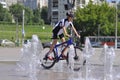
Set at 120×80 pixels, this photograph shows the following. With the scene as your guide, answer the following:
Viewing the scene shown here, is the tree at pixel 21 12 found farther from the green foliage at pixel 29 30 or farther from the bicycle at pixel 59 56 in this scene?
the bicycle at pixel 59 56

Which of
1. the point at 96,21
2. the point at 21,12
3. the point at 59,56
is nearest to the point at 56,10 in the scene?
the point at 21,12

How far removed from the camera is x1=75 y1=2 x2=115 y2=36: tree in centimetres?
7869

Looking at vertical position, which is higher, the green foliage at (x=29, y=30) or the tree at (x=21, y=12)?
the tree at (x=21, y=12)

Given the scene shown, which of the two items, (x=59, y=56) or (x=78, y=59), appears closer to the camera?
(x=78, y=59)

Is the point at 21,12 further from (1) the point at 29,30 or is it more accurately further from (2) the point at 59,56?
(2) the point at 59,56

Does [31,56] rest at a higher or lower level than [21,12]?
higher

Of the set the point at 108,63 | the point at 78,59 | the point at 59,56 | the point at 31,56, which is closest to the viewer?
the point at 108,63

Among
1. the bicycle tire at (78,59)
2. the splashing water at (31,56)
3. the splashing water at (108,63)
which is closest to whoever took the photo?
the splashing water at (108,63)

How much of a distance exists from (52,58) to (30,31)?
121 m

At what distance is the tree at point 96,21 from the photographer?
258ft

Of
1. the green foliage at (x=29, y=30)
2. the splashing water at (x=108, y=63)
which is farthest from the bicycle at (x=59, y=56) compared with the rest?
the green foliage at (x=29, y=30)

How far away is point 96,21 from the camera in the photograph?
7925cm

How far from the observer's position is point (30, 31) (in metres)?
133

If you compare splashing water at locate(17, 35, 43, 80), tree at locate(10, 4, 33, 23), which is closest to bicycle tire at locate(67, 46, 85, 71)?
splashing water at locate(17, 35, 43, 80)
